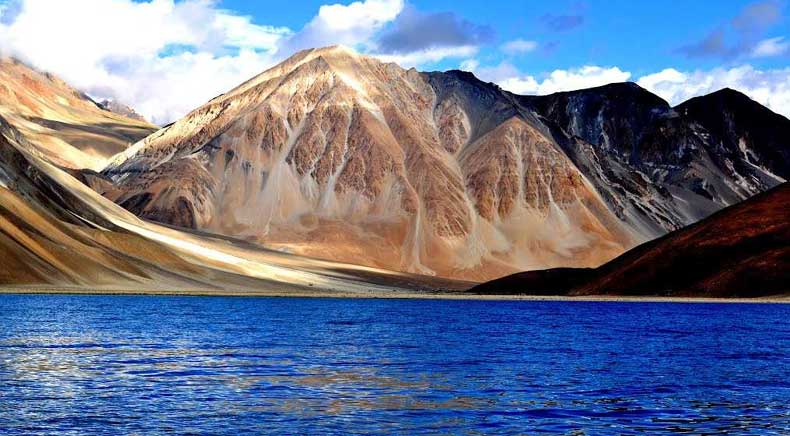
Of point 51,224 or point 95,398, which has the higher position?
point 51,224

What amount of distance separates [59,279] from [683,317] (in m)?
75.4

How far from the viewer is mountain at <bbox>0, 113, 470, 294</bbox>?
138 m

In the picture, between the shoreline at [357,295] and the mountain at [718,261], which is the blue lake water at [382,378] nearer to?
the shoreline at [357,295]

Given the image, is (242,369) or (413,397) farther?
(242,369)

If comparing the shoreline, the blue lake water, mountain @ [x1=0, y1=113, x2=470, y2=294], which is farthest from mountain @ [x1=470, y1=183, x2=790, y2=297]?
the blue lake water

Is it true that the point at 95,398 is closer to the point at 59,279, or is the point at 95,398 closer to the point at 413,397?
the point at 413,397

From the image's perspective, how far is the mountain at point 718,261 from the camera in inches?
5600

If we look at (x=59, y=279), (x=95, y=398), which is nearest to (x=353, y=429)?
(x=95, y=398)

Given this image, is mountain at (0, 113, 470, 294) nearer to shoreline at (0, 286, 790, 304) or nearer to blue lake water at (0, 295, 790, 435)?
shoreline at (0, 286, 790, 304)

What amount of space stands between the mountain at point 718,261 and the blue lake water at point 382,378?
60269mm

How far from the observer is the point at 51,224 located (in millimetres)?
155125

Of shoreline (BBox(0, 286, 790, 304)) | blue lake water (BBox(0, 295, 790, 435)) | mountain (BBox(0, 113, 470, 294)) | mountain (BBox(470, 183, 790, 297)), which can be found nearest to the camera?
blue lake water (BBox(0, 295, 790, 435))

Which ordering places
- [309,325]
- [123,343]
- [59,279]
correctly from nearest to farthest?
[123,343] → [309,325] → [59,279]

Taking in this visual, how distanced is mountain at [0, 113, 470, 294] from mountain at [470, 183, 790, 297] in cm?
4575
